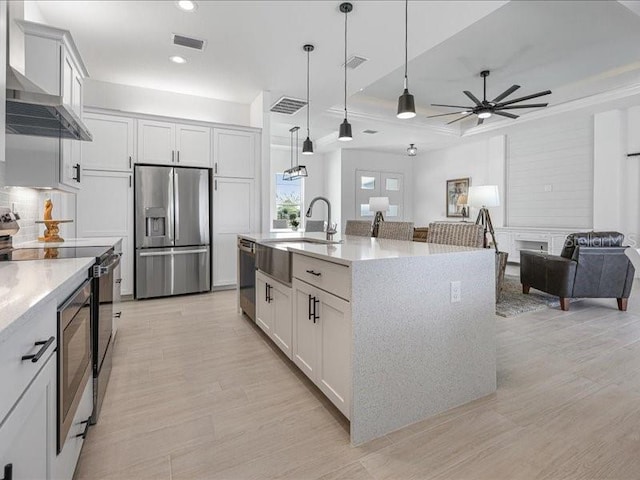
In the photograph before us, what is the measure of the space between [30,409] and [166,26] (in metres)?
3.58

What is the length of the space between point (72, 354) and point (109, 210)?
136 inches

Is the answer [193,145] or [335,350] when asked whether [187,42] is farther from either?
[335,350]

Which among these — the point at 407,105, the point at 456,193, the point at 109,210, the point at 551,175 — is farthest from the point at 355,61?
the point at 456,193

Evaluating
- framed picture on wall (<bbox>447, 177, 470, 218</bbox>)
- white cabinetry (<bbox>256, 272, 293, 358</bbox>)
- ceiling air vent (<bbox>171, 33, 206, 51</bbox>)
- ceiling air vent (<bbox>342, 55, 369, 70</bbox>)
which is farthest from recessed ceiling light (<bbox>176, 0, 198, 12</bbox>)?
framed picture on wall (<bbox>447, 177, 470, 218</bbox>)

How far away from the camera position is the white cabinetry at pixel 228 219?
485 cm

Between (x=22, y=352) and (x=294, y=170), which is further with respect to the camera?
(x=294, y=170)

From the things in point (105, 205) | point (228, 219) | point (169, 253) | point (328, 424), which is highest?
point (105, 205)

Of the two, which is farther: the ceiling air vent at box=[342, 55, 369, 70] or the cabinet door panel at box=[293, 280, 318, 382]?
the ceiling air vent at box=[342, 55, 369, 70]

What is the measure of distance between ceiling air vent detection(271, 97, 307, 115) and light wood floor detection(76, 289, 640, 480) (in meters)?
3.84

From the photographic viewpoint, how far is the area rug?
12.6 ft

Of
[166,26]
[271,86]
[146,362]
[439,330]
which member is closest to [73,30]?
[166,26]

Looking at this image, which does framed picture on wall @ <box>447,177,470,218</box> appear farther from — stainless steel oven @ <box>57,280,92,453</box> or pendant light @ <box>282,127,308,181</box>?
stainless steel oven @ <box>57,280,92,453</box>

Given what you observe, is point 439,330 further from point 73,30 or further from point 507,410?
point 73,30

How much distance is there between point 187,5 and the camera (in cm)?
296
